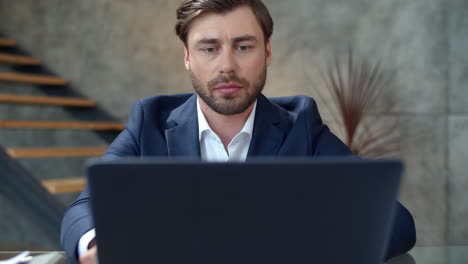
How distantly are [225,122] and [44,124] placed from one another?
6.39 ft

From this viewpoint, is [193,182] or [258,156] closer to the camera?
[193,182]

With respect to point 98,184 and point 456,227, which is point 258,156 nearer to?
point 98,184

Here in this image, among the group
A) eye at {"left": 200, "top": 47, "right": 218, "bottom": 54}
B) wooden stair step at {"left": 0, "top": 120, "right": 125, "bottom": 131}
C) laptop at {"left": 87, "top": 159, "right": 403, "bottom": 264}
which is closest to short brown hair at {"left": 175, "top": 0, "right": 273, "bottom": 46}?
eye at {"left": 200, "top": 47, "right": 218, "bottom": 54}

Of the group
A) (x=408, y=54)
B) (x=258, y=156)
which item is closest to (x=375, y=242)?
(x=258, y=156)

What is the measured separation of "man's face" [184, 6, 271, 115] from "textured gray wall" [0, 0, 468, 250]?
7.03ft

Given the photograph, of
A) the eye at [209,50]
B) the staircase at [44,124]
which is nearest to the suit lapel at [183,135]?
the eye at [209,50]

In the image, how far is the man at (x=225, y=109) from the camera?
55.0 inches

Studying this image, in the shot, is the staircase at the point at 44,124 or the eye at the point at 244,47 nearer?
the eye at the point at 244,47

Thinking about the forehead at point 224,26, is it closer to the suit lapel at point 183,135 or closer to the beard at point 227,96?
the beard at point 227,96

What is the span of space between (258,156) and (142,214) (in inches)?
39.0

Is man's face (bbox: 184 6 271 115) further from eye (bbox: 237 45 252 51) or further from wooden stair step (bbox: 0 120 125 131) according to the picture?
wooden stair step (bbox: 0 120 125 131)

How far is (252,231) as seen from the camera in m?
0.53

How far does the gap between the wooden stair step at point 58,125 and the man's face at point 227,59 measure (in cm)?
178

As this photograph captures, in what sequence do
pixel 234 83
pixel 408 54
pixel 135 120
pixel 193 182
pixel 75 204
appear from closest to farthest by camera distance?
pixel 193 182
pixel 75 204
pixel 234 83
pixel 135 120
pixel 408 54
